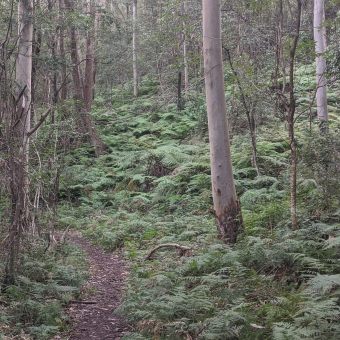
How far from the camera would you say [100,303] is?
23.7 ft

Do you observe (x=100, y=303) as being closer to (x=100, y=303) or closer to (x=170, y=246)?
(x=100, y=303)

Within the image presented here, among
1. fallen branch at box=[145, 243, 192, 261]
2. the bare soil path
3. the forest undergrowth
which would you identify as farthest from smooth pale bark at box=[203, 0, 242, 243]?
the bare soil path

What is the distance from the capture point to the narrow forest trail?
602cm

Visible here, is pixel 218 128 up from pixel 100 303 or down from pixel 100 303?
up

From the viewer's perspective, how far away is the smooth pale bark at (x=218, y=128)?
29.3 feet

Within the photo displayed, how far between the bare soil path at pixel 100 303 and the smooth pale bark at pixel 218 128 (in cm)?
229

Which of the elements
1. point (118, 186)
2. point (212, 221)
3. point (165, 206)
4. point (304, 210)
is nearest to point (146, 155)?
point (118, 186)

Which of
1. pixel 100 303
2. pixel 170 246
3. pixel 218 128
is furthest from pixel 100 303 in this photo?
pixel 218 128

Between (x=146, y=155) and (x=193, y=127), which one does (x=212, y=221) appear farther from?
(x=193, y=127)

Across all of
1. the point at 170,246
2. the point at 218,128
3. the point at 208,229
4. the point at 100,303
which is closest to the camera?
the point at 100,303

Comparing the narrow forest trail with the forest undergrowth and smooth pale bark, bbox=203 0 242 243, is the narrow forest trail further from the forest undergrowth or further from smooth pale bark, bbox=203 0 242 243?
smooth pale bark, bbox=203 0 242 243

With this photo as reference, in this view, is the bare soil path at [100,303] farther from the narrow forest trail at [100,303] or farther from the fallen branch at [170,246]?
the fallen branch at [170,246]

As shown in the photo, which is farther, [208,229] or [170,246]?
[208,229]

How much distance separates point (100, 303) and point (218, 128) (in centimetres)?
391
